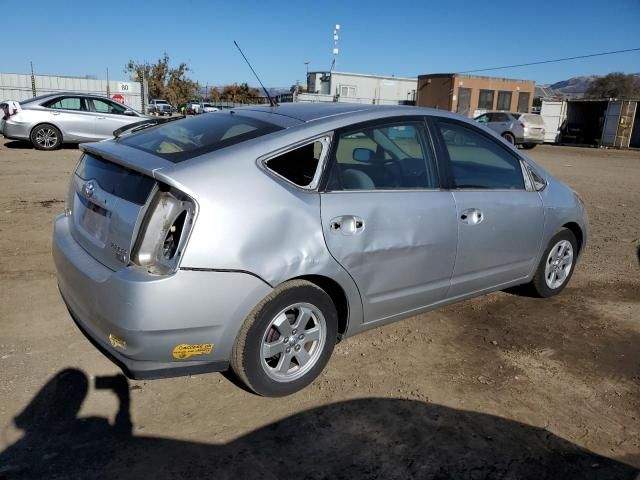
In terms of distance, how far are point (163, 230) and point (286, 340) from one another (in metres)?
0.92

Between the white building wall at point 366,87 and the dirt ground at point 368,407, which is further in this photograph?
the white building wall at point 366,87

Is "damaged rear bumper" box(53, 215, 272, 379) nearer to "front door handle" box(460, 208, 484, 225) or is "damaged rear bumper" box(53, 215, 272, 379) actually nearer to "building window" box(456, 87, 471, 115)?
"front door handle" box(460, 208, 484, 225)

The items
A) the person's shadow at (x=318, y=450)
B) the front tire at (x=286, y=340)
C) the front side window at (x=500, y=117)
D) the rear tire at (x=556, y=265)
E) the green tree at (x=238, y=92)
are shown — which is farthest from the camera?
the green tree at (x=238, y=92)

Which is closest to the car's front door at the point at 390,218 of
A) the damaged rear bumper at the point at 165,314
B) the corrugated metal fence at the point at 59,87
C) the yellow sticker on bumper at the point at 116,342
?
the damaged rear bumper at the point at 165,314

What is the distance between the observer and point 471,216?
362 cm

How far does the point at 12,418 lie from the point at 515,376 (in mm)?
2895

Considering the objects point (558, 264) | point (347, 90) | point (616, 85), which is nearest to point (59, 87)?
point (347, 90)

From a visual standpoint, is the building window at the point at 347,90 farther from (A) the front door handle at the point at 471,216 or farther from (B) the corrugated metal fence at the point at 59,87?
(A) the front door handle at the point at 471,216

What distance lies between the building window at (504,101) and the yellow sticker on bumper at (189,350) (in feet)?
144

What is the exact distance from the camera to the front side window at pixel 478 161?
12.1 feet

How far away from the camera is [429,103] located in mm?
40094

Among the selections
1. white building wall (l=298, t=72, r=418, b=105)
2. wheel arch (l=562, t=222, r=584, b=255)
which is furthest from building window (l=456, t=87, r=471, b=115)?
wheel arch (l=562, t=222, r=584, b=255)

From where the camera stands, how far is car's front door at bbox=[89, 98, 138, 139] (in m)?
13.6

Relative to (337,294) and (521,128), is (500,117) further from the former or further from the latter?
(337,294)
